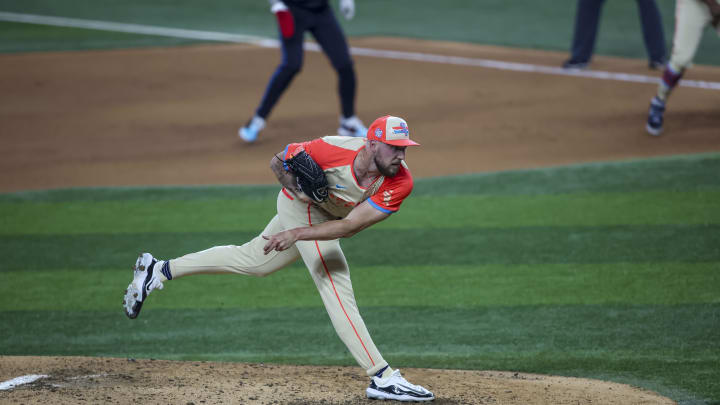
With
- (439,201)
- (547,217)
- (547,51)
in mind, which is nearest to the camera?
(547,217)

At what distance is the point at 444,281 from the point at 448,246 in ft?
2.64

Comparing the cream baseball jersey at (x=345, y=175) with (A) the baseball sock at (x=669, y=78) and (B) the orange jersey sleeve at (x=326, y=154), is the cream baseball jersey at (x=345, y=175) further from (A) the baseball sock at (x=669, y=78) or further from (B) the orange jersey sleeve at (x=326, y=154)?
(A) the baseball sock at (x=669, y=78)

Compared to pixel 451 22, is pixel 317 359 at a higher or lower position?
higher

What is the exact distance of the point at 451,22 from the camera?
58.7 ft

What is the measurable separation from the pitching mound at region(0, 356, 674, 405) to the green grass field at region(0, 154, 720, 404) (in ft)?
1.14

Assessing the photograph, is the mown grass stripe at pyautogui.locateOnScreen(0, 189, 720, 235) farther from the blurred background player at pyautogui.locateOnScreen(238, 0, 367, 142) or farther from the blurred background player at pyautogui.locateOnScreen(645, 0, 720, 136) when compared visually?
the blurred background player at pyautogui.locateOnScreen(238, 0, 367, 142)

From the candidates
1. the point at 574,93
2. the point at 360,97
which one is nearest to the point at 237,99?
the point at 360,97

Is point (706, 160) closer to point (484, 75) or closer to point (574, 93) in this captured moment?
point (574, 93)

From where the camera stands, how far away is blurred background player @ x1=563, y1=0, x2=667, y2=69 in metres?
13.3

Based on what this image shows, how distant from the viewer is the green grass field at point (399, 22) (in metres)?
16.3

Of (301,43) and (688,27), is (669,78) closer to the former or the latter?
(688,27)

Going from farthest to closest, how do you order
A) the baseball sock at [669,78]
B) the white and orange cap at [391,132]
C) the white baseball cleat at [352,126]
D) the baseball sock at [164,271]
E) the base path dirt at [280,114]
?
the white baseball cleat at [352,126], the base path dirt at [280,114], the baseball sock at [669,78], the baseball sock at [164,271], the white and orange cap at [391,132]

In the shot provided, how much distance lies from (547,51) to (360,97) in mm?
3879

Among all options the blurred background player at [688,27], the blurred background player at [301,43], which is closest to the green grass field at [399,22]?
the blurred background player at [688,27]
